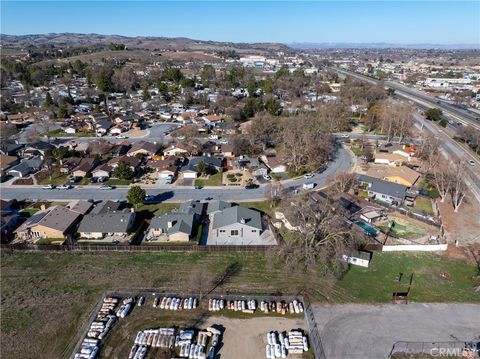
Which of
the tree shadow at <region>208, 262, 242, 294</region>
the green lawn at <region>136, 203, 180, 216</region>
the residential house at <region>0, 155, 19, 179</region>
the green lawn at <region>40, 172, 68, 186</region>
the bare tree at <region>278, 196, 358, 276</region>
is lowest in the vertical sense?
the green lawn at <region>40, 172, 68, 186</region>

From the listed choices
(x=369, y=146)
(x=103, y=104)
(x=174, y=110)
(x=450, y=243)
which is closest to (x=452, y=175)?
(x=450, y=243)

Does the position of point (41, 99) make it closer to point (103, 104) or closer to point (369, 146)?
point (103, 104)

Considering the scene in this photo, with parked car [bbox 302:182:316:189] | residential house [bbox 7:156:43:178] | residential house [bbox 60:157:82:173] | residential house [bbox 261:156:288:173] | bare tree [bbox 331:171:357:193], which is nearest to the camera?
bare tree [bbox 331:171:357:193]

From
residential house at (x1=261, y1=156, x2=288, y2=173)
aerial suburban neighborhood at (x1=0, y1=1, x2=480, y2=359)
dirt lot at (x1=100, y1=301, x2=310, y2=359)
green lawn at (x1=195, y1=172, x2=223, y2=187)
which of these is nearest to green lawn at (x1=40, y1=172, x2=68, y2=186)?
aerial suburban neighborhood at (x1=0, y1=1, x2=480, y2=359)

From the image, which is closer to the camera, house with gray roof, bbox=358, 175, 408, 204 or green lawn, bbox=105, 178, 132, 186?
house with gray roof, bbox=358, 175, 408, 204

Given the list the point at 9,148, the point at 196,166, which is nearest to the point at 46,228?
the point at 196,166

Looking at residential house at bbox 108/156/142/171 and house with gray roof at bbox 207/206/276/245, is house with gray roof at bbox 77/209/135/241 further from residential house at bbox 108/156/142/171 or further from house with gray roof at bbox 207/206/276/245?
residential house at bbox 108/156/142/171

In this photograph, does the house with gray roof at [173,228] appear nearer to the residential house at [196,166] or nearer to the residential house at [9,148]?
the residential house at [196,166]
